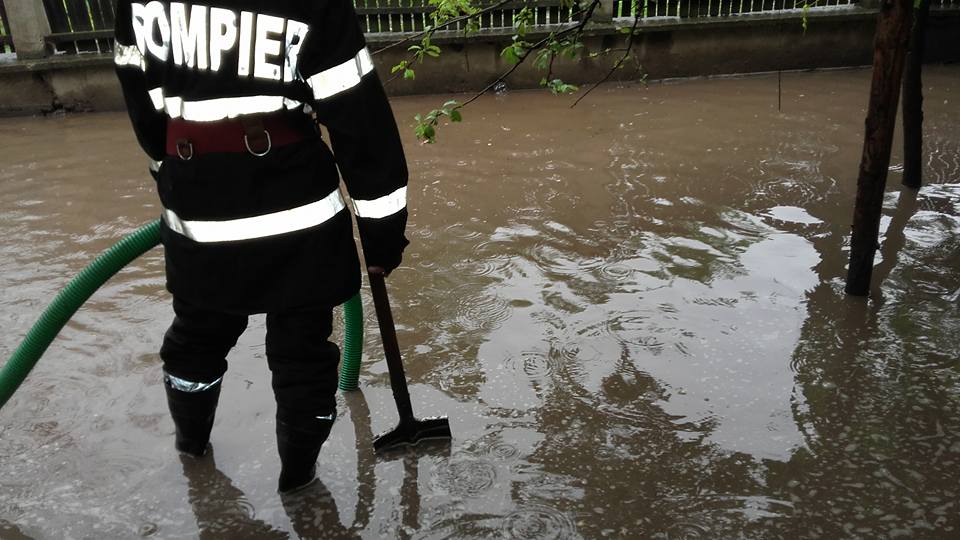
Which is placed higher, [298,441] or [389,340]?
[389,340]

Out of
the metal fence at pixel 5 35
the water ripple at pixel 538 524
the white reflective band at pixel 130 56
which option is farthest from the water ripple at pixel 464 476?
the metal fence at pixel 5 35

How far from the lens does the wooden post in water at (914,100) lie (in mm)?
4426

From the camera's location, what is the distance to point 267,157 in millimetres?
2170

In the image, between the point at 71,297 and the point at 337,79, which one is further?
the point at 71,297

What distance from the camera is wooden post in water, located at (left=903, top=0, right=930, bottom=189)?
174 inches

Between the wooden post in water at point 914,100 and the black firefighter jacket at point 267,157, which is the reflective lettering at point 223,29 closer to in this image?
the black firefighter jacket at point 267,157

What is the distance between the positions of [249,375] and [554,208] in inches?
95.4

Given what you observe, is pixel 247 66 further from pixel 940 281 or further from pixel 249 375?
pixel 940 281

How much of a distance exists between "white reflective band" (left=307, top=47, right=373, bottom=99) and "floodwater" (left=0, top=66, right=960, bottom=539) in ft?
4.29

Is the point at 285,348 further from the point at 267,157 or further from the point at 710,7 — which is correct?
the point at 710,7

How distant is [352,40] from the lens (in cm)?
212

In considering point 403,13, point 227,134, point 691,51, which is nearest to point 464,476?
point 227,134

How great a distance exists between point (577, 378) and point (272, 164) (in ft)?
5.14

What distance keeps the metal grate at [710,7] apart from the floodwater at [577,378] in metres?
3.94
